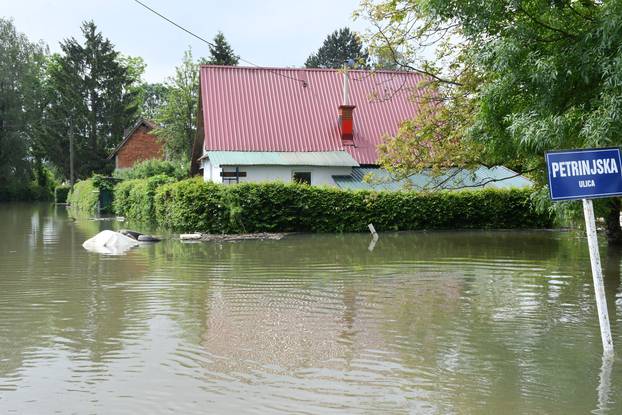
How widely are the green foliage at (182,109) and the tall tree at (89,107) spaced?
716 inches

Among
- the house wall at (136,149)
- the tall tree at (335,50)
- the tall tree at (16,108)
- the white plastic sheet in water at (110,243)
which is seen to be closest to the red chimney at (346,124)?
the white plastic sheet in water at (110,243)

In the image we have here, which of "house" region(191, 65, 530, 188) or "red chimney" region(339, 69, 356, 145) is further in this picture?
"red chimney" region(339, 69, 356, 145)

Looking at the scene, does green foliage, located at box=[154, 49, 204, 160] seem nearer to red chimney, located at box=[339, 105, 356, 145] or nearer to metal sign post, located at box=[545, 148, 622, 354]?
red chimney, located at box=[339, 105, 356, 145]

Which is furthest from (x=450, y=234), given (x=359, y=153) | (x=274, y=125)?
(x=274, y=125)

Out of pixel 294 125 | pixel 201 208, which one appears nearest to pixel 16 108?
pixel 294 125

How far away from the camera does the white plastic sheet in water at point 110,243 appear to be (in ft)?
61.8

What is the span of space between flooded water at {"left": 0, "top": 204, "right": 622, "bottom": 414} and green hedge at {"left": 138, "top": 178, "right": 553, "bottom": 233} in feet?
25.2

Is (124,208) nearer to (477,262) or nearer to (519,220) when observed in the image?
(519,220)

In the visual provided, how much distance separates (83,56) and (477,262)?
56163 mm

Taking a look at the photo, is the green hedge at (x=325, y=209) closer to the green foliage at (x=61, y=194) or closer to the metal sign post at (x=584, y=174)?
the metal sign post at (x=584, y=174)

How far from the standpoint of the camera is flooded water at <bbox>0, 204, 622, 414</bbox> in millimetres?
5945

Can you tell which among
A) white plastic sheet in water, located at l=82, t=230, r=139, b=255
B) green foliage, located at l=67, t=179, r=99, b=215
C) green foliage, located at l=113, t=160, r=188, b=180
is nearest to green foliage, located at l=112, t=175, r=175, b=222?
green foliage, located at l=67, t=179, r=99, b=215

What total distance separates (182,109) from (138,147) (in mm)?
14333

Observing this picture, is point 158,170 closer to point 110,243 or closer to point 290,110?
point 290,110
